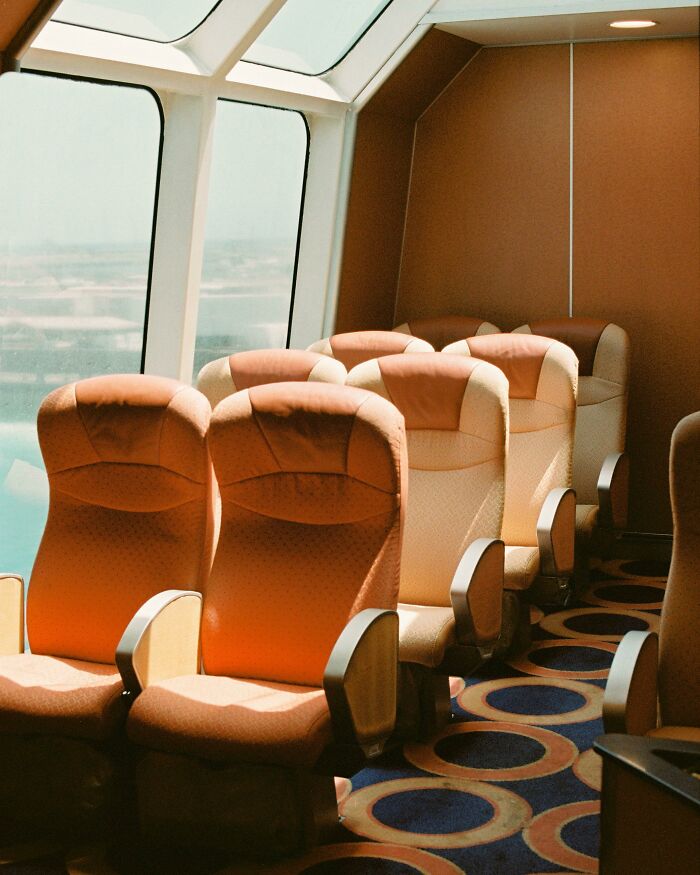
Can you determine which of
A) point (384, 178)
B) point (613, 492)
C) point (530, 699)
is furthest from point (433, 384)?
point (384, 178)

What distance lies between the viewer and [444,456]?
3723 millimetres

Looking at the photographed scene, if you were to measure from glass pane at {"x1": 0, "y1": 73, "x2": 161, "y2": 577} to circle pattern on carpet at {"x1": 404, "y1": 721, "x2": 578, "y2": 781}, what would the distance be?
1.74m

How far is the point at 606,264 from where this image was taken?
573 centimetres

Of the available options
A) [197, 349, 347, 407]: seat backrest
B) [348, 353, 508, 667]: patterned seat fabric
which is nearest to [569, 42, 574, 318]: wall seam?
[197, 349, 347, 407]: seat backrest

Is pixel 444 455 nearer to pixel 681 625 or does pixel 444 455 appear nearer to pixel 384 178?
pixel 681 625

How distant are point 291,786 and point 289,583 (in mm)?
530

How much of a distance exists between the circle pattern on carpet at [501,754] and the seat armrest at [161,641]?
2.67 ft

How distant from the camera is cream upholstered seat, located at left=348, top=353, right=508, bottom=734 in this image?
3611mm

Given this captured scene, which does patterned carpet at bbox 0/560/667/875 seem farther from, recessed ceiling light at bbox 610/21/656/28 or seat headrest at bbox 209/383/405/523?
recessed ceiling light at bbox 610/21/656/28

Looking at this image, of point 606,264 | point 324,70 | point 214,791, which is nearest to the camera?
point 214,791

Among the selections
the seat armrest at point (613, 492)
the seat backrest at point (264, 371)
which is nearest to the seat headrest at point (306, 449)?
the seat backrest at point (264, 371)

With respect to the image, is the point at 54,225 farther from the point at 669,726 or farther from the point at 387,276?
the point at 669,726

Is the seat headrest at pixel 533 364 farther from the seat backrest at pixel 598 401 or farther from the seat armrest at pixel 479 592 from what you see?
the seat armrest at pixel 479 592

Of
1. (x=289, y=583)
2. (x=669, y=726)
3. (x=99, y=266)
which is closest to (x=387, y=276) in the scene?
(x=99, y=266)
